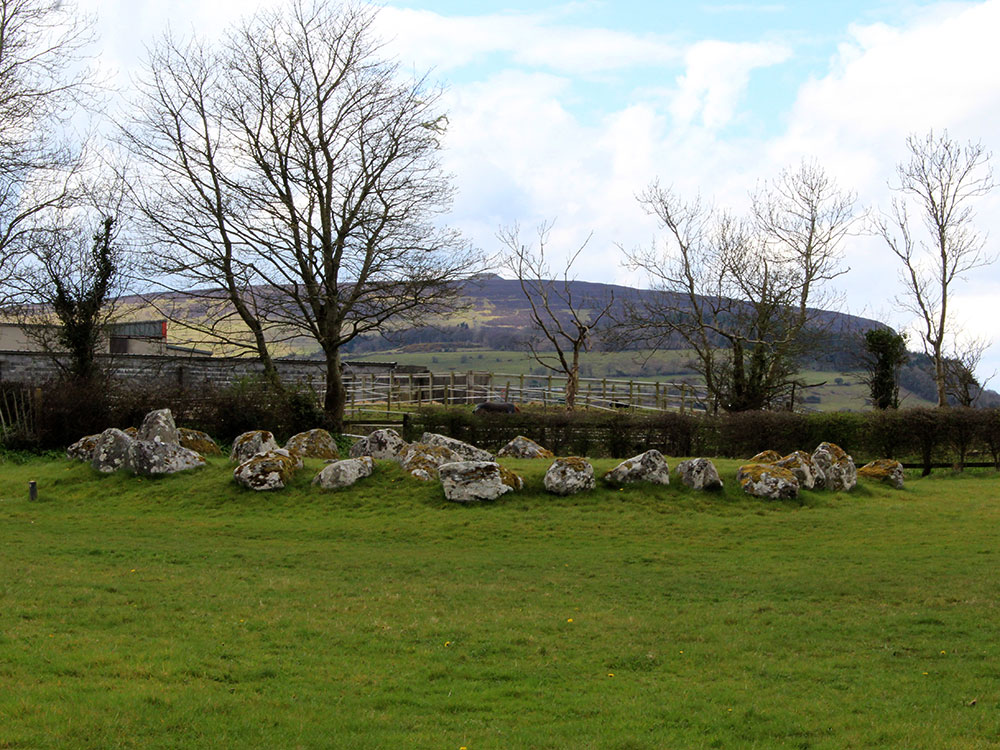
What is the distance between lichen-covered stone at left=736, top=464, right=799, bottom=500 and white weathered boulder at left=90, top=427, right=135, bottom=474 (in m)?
13.5

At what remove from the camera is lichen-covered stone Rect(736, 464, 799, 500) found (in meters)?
18.0

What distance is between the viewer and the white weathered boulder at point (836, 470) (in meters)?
19.4

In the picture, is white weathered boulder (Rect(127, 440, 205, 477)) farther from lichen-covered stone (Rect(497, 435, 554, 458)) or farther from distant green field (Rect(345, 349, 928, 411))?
distant green field (Rect(345, 349, 928, 411))

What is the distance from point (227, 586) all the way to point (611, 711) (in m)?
5.80

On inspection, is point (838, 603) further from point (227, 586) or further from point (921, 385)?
point (921, 385)

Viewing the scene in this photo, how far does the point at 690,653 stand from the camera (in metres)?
8.06

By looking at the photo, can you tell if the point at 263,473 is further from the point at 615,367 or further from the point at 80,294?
the point at 615,367

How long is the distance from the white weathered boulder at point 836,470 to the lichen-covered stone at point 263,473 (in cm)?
1144

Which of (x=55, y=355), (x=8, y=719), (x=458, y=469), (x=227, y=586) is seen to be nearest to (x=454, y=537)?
(x=458, y=469)

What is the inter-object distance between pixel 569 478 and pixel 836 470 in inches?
246

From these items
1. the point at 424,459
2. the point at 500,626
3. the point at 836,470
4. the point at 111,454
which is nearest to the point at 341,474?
the point at 424,459

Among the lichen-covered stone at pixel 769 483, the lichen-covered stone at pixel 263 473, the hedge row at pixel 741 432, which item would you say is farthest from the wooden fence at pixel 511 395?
the lichen-covered stone at pixel 769 483

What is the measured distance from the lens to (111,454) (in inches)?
784

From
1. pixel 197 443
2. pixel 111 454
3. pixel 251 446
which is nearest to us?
pixel 111 454
